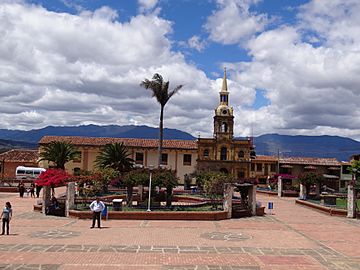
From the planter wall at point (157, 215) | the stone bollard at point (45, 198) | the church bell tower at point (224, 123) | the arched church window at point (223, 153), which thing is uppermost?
the church bell tower at point (224, 123)

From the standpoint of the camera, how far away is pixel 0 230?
18.4 metres

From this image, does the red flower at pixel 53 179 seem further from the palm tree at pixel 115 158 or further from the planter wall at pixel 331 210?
the planter wall at pixel 331 210

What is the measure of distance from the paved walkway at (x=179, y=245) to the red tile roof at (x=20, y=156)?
3668cm

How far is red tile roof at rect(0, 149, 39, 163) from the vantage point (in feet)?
188

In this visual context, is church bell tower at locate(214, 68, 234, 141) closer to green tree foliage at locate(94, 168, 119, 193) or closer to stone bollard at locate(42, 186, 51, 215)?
green tree foliage at locate(94, 168, 119, 193)

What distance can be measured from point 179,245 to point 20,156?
1878 inches

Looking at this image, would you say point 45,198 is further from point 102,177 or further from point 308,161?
point 308,161

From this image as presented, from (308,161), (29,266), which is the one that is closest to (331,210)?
(29,266)

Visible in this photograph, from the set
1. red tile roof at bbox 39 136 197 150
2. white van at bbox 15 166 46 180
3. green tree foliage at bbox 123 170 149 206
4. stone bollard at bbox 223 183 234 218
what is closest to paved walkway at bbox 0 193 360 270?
stone bollard at bbox 223 183 234 218

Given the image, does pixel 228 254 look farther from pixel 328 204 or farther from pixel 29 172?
pixel 29 172

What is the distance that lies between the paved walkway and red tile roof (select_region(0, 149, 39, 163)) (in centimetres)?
3668

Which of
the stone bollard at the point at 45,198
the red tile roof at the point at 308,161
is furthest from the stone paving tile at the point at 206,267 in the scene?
the red tile roof at the point at 308,161

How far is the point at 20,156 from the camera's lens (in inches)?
2306

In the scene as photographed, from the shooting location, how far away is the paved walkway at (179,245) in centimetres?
1296
